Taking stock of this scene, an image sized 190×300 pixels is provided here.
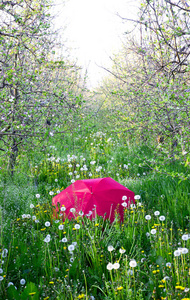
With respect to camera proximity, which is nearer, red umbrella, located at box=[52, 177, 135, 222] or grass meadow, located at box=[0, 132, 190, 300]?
grass meadow, located at box=[0, 132, 190, 300]

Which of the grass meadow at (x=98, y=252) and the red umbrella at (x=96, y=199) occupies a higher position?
the red umbrella at (x=96, y=199)

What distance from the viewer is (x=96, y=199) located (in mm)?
3111

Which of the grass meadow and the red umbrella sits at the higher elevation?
the red umbrella

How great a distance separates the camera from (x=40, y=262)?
7.16ft

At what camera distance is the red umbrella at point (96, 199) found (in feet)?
10.0

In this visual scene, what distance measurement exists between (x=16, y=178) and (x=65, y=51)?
5133 millimetres

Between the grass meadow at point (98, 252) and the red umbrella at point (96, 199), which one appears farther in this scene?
the red umbrella at point (96, 199)

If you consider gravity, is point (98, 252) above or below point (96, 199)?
below

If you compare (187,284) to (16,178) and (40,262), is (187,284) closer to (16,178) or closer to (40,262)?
(40,262)

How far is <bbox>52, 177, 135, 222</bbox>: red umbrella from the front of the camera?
3.05 m

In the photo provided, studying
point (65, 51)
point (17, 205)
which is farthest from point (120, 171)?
point (65, 51)

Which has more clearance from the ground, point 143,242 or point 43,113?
point 43,113

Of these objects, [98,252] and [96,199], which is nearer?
[98,252]

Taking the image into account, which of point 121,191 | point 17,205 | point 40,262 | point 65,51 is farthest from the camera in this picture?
point 65,51
